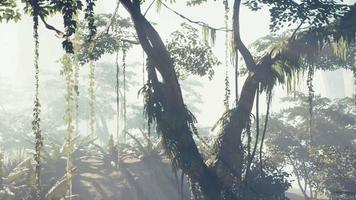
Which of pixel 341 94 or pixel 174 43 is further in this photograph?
pixel 341 94

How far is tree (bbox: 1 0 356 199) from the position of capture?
10.9 metres

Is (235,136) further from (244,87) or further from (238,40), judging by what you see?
(238,40)

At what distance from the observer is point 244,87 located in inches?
495

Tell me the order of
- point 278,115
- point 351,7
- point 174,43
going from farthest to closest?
point 278,115, point 174,43, point 351,7

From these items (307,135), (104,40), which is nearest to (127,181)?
(104,40)

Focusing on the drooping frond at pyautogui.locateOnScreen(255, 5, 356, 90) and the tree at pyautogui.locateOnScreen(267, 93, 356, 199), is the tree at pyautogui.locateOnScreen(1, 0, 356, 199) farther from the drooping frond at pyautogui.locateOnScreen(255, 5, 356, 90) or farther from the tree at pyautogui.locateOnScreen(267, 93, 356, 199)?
the tree at pyautogui.locateOnScreen(267, 93, 356, 199)

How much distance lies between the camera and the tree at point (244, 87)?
35.8 ft

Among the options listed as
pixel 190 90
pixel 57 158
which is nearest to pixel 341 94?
pixel 190 90

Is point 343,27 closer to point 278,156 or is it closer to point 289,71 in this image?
point 289,71

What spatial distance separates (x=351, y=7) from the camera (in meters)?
12.1

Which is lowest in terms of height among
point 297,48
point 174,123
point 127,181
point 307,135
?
point 127,181

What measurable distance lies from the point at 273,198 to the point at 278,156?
Result: 460 cm

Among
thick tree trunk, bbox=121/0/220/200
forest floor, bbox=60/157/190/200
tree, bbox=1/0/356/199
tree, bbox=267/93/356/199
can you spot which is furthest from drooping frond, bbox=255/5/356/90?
tree, bbox=267/93/356/199

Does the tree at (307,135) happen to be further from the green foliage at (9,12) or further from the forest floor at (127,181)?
the green foliage at (9,12)
